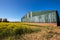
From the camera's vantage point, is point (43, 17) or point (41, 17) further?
point (41, 17)

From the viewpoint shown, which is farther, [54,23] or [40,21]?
[40,21]

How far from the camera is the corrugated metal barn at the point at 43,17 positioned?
20.1 m

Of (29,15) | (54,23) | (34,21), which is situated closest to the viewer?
(54,23)

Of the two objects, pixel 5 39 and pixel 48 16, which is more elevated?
pixel 48 16

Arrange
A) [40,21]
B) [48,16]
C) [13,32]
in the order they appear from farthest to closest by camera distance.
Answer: [40,21]
[48,16]
[13,32]

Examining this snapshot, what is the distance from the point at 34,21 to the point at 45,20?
3.57 m

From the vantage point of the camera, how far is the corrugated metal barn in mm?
20081

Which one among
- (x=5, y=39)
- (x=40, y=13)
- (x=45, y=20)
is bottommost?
(x=5, y=39)

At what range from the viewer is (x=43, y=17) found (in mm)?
22438

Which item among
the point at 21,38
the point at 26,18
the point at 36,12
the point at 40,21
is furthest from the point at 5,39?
the point at 26,18

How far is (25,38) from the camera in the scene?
8195mm

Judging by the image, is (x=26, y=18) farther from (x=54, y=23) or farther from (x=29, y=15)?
(x=54, y=23)

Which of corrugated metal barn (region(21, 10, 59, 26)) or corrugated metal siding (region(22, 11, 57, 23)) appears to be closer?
corrugated metal barn (region(21, 10, 59, 26))

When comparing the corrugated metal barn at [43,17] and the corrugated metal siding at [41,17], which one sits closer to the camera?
the corrugated metal barn at [43,17]
